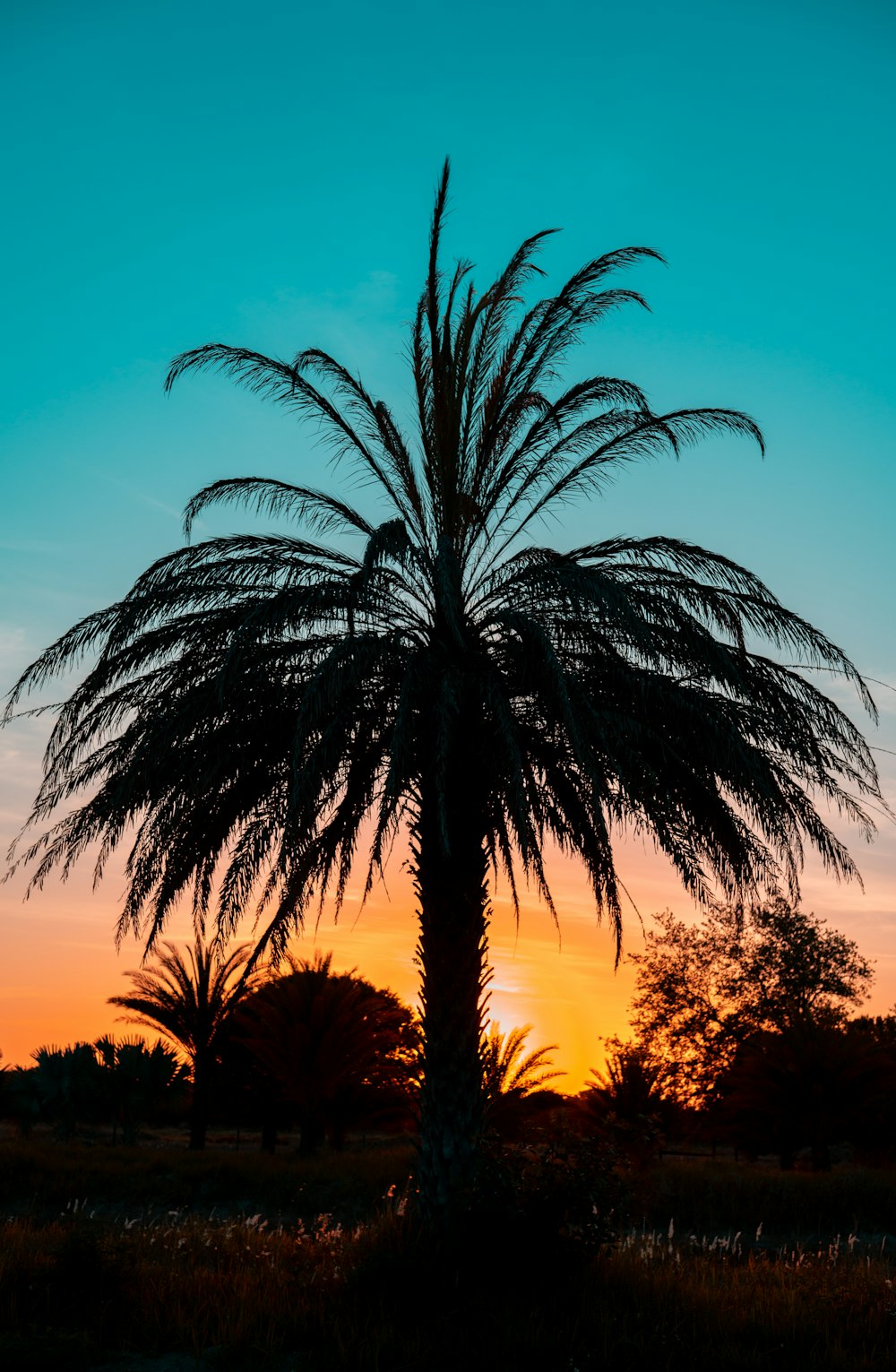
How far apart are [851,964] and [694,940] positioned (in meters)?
6.08

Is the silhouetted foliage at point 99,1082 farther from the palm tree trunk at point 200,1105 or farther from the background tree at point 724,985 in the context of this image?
the background tree at point 724,985

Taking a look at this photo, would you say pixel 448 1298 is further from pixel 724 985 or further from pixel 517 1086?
pixel 724 985

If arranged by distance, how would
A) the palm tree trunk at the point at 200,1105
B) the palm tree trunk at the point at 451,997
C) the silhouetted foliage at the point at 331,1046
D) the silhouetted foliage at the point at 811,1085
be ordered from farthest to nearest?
1. the palm tree trunk at the point at 200,1105
2. the silhouetted foliage at the point at 331,1046
3. the silhouetted foliage at the point at 811,1085
4. the palm tree trunk at the point at 451,997

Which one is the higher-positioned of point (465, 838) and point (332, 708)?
point (332, 708)

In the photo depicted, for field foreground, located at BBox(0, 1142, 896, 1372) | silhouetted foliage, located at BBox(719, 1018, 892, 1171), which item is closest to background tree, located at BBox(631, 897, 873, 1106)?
silhouetted foliage, located at BBox(719, 1018, 892, 1171)

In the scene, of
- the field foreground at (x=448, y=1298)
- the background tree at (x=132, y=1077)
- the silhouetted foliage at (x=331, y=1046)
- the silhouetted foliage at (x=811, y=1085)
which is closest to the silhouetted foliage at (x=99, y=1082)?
the background tree at (x=132, y=1077)

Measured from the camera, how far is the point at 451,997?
10.5m

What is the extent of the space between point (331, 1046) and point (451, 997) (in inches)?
591

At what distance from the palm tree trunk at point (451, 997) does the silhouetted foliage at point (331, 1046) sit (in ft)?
45.7

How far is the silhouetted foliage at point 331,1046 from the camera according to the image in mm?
24500

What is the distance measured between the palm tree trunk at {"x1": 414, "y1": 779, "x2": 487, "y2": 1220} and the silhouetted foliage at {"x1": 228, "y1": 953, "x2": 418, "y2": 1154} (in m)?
13.9

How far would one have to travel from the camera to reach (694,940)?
41656 mm

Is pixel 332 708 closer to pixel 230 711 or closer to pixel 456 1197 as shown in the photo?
pixel 230 711

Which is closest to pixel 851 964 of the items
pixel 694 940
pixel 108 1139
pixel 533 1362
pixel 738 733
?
pixel 694 940
